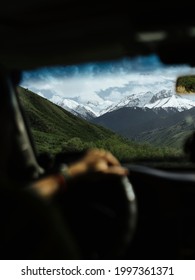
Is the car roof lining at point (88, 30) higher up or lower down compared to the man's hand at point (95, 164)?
higher up

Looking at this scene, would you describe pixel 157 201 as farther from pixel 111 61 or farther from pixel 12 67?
pixel 12 67

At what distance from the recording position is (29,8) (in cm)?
256

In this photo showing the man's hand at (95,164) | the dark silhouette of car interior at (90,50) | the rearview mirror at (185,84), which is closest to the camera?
the man's hand at (95,164)

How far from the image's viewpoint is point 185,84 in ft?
11.7

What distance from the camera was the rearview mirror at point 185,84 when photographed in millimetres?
3413

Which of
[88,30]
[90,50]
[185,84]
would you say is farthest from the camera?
[185,84]

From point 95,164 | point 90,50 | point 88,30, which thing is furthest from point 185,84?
point 95,164

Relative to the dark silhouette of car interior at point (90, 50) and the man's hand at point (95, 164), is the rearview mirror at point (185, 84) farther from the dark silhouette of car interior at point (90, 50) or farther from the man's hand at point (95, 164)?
the man's hand at point (95, 164)

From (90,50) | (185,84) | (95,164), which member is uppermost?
(90,50)

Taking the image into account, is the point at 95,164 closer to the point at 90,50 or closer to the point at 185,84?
the point at 90,50

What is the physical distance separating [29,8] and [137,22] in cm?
60

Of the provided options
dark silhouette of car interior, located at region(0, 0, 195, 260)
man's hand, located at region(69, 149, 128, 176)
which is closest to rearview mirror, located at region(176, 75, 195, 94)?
dark silhouette of car interior, located at region(0, 0, 195, 260)

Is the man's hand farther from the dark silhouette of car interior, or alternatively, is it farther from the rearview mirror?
the rearview mirror

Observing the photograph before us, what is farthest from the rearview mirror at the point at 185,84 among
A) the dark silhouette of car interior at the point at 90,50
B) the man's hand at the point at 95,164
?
the man's hand at the point at 95,164
